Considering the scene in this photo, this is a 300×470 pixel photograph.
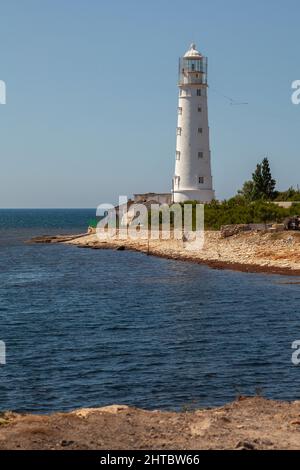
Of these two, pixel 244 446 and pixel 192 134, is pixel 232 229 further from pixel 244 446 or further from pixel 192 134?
pixel 244 446

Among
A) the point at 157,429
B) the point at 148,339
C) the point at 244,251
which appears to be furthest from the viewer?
the point at 244,251

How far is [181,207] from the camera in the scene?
68.4 m

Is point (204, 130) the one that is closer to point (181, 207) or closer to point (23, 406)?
point (181, 207)

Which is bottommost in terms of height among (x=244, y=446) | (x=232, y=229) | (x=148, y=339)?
(x=148, y=339)

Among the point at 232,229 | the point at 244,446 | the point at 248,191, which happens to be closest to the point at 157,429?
the point at 244,446

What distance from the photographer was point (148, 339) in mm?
26453

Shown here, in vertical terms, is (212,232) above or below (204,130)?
below

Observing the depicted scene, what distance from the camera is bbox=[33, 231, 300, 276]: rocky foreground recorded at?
4875cm

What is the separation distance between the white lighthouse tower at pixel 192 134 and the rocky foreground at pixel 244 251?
7.68 m

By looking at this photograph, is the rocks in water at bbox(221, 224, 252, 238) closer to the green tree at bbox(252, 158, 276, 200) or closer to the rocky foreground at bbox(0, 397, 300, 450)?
the green tree at bbox(252, 158, 276, 200)

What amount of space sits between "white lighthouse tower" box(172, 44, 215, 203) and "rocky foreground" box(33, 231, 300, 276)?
7.68 meters

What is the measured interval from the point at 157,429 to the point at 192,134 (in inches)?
2289

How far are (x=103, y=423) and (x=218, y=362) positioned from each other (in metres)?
8.96
